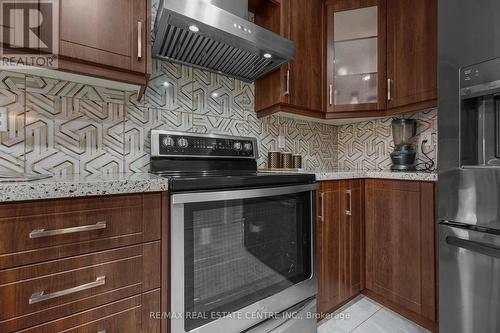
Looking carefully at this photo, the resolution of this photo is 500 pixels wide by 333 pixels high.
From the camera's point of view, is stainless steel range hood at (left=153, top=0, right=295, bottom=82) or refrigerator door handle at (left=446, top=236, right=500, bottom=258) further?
stainless steel range hood at (left=153, top=0, right=295, bottom=82)

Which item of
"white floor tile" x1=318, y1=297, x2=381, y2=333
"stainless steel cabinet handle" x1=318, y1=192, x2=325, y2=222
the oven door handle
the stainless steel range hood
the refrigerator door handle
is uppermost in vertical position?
the stainless steel range hood

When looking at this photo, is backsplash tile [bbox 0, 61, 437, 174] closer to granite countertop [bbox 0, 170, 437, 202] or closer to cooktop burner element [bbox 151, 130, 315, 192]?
cooktop burner element [bbox 151, 130, 315, 192]

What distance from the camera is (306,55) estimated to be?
184 centimetres

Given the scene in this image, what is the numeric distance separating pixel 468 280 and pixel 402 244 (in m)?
0.44

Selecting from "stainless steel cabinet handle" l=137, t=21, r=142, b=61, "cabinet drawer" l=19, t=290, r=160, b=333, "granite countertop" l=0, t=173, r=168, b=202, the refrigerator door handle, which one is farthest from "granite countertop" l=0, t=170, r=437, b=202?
the refrigerator door handle

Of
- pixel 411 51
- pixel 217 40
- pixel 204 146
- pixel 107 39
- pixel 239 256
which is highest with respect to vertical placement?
pixel 411 51

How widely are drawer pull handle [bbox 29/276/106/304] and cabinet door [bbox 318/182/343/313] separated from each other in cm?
118

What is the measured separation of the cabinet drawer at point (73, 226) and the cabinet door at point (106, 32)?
62 centimetres

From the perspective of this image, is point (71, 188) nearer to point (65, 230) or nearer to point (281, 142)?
point (65, 230)

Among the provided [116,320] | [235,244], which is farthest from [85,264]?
[235,244]

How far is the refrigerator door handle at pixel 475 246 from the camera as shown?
1014mm

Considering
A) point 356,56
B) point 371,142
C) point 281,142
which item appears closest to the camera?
point 356,56

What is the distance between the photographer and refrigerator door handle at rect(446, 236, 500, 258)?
39.9 inches

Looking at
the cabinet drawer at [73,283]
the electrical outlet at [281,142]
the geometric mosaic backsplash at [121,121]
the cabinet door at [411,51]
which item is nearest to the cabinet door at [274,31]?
the geometric mosaic backsplash at [121,121]
